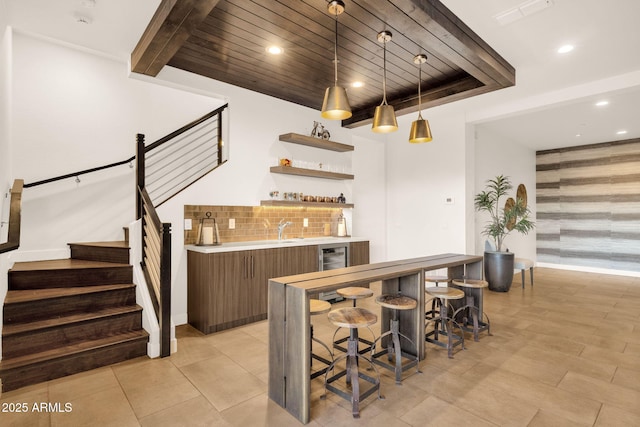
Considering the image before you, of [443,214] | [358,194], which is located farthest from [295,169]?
[443,214]

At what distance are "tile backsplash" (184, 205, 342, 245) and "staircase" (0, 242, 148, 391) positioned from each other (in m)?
0.94

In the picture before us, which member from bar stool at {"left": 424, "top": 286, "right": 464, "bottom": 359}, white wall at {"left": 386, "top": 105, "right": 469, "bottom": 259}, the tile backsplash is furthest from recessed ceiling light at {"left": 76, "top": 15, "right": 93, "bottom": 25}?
white wall at {"left": 386, "top": 105, "right": 469, "bottom": 259}

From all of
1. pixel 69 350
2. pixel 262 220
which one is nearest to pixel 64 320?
pixel 69 350

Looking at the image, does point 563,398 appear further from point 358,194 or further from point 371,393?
point 358,194

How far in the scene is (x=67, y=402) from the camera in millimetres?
2260

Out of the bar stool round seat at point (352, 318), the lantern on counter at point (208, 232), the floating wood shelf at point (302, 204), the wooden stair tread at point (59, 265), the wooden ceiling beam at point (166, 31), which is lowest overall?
the bar stool round seat at point (352, 318)

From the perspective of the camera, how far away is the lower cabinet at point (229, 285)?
11.9 ft

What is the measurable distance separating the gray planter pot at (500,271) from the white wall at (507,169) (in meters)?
0.39

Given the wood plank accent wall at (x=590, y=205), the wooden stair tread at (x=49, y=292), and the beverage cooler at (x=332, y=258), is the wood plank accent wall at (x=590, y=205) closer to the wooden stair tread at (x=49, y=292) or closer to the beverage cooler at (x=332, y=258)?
the beverage cooler at (x=332, y=258)

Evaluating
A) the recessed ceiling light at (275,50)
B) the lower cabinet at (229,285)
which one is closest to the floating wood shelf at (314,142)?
the recessed ceiling light at (275,50)

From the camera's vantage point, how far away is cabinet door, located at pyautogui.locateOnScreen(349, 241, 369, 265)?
5.20m

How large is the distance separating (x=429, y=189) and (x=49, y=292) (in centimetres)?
536

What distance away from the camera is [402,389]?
8.09 feet

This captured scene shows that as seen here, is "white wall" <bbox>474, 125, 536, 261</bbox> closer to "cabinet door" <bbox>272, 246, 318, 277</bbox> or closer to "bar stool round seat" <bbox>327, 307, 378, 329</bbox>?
"cabinet door" <bbox>272, 246, 318, 277</bbox>
